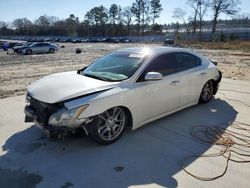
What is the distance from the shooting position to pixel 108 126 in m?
4.11

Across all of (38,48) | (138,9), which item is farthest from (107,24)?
(38,48)

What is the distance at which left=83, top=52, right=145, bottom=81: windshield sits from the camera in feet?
14.7

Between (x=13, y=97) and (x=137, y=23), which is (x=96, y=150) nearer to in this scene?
(x=13, y=97)

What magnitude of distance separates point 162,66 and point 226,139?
68.5 inches

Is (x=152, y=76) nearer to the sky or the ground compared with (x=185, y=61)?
nearer to the ground

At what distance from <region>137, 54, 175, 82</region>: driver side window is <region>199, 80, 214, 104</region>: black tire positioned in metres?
1.49

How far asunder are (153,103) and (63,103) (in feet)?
5.56

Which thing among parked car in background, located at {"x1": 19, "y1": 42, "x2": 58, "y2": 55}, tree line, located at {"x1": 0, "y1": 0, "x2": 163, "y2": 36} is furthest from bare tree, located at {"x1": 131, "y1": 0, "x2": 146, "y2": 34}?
parked car in background, located at {"x1": 19, "y1": 42, "x2": 58, "y2": 55}

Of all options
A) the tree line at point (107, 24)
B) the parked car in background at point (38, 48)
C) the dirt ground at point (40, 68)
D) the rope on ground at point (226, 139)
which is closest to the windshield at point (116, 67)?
the rope on ground at point (226, 139)

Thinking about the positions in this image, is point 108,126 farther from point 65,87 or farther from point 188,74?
point 188,74

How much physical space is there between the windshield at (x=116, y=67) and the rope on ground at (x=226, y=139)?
1.63 meters

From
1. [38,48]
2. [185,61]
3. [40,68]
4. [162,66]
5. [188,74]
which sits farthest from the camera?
[38,48]

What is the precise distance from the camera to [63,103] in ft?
12.2

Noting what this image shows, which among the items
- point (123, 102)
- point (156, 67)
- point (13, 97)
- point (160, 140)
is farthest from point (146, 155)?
point (13, 97)
